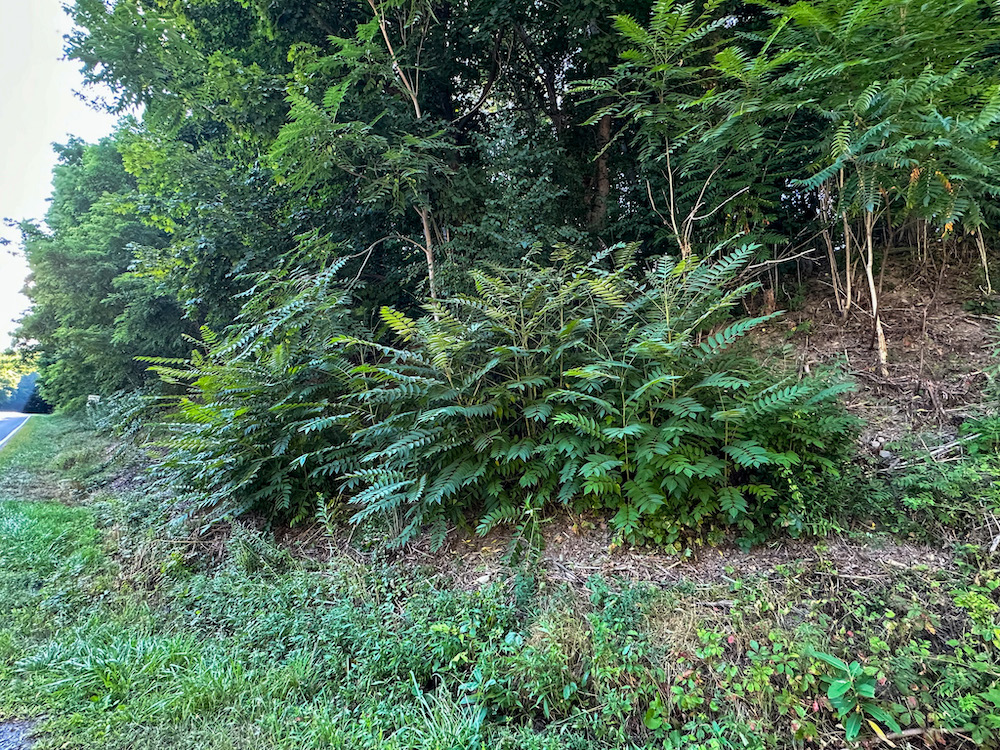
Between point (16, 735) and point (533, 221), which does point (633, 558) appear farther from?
point (533, 221)

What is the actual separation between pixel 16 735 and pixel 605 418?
3.55 metres

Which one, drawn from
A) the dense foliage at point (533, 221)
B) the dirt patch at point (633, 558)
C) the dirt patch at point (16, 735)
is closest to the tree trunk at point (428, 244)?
the dense foliage at point (533, 221)

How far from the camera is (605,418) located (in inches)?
122

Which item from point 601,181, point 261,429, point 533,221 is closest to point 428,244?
point 533,221

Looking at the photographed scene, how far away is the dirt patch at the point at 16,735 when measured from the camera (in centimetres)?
218

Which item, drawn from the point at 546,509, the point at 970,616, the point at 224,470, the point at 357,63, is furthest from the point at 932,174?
the point at 224,470

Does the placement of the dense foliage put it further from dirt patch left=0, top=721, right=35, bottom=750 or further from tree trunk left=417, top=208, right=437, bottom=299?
dirt patch left=0, top=721, right=35, bottom=750

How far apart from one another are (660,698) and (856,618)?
102 centimetres

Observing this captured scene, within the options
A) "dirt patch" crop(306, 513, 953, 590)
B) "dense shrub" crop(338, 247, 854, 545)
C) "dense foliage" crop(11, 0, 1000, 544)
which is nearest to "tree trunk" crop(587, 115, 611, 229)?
"dense foliage" crop(11, 0, 1000, 544)

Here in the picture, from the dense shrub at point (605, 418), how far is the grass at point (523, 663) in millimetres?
479

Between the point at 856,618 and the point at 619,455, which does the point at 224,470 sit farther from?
the point at 856,618

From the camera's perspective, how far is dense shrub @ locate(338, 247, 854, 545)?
8.99ft

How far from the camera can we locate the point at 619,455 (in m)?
3.01

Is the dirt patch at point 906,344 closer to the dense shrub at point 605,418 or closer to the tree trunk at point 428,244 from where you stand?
the dense shrub at point 605,418
